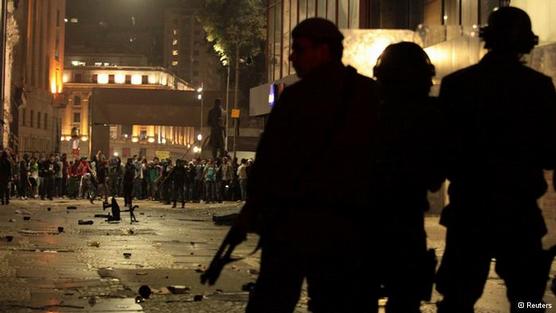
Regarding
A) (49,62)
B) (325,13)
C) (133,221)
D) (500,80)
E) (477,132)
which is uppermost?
(49,62)

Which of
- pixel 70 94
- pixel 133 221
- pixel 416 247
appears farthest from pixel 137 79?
pixel 416 247

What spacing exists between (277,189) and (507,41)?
5.52 feet

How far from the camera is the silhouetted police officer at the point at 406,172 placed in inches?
188

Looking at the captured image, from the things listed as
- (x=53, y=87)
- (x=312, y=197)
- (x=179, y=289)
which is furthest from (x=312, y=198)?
(x=53, y=87)

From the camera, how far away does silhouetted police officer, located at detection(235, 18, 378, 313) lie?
390 cm

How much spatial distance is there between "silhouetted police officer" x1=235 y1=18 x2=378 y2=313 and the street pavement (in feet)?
12.2

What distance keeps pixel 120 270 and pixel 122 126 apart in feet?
406

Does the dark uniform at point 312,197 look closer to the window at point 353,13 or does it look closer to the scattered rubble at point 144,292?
the scattered rubble at point 144,292

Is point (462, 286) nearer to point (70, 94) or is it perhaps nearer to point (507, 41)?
point (507, 41)

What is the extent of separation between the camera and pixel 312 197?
3.89m

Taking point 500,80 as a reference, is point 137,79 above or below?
above

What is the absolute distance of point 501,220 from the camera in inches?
172

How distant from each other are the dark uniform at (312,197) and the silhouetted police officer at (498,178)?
2.27ft

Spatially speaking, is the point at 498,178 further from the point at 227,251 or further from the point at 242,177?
the point at 242,177
